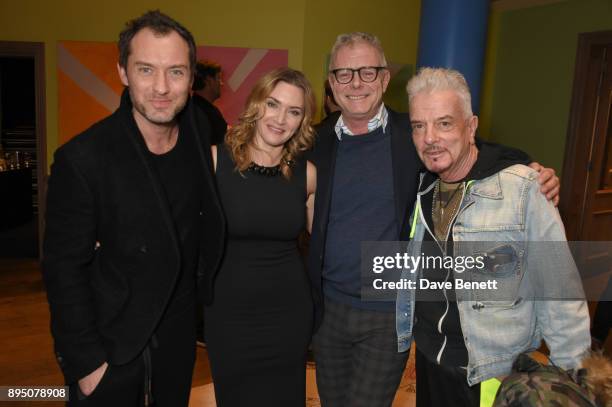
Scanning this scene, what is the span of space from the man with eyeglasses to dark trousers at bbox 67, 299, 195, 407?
0.56 meters

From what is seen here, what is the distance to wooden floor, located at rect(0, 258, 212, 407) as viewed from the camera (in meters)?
3.26

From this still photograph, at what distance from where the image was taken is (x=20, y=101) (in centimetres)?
1006

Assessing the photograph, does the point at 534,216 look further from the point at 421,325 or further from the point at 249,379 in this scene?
the point at 249,379

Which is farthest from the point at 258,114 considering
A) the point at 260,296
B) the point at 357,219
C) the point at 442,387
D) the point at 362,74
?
the point at 442,387

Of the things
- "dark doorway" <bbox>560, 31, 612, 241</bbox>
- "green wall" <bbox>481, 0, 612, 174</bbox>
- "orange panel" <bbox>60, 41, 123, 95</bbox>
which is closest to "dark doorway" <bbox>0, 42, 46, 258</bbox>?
"orange panel" <bbox>60, 41, 123, 95</bbox>

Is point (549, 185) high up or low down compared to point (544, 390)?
up

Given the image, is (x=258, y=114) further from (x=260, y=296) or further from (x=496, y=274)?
(x=496, y=274)

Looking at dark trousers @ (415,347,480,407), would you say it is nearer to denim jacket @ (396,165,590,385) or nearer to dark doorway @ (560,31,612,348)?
denim jacket @ (396,165,590,385)

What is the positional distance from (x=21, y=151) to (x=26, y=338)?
248 inches

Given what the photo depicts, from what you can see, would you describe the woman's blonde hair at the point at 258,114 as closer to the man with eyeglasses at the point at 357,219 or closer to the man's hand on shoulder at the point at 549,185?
the man with eyeglasses at the point at 357,219

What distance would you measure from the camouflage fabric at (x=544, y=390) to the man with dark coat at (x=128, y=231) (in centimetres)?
105

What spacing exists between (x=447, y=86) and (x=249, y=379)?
137 cm

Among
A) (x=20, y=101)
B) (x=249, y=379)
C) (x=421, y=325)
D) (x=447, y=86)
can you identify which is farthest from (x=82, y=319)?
(x=20, y=101)

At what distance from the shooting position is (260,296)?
6.30ft
